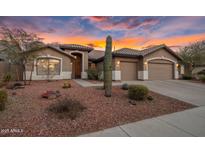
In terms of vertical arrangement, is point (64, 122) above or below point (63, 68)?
below

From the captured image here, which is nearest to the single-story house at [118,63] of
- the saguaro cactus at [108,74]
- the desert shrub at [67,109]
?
the saguaro cactus at [108,74]

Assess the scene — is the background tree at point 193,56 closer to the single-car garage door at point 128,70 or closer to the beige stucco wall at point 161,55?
the beige stucco wall at point 161,55

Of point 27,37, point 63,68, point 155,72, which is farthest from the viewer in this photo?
point 155,72

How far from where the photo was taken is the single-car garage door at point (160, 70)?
1511cm

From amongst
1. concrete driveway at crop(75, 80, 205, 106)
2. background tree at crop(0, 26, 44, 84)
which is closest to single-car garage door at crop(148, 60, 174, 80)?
concrete driveway at crop(75, 80, 205, 106)

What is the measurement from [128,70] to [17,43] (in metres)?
11.4

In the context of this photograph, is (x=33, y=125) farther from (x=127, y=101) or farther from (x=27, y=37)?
(x=27, y=37)

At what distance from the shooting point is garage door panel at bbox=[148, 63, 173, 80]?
15109 mm

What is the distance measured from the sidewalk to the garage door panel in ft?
36.8

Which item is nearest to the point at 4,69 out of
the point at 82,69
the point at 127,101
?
the point at 82,69

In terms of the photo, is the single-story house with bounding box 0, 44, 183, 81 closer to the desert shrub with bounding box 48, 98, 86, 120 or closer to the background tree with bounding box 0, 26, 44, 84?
the background tree with bounding box 0, 26, 44, 84

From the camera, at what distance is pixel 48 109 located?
14.7 feet

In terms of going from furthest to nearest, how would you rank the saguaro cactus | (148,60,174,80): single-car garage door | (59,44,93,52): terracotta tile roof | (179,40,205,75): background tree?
(179,40,205,75): background tree → (148,60,174,80): single-car garage door → (59,44,93,52): terracotta tile roof → the saguaro cactus
